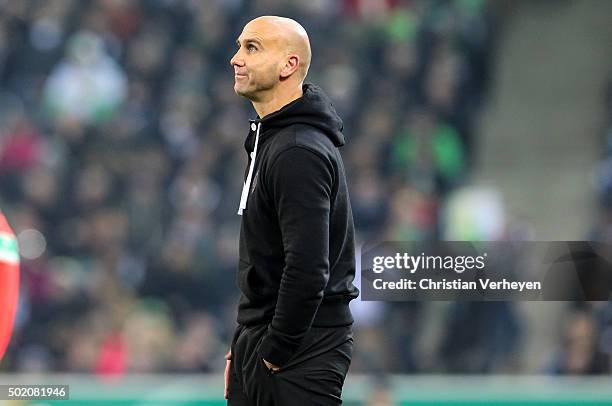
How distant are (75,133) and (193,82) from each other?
1.21ft

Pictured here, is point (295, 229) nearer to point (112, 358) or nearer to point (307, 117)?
point (307, 117)

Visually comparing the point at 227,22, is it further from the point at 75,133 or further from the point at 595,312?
the point at 595,312

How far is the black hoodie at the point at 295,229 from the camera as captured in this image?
1.71 meters

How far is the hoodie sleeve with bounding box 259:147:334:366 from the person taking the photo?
1706 millimetres

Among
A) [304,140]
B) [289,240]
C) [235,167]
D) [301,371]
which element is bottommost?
[301,371]

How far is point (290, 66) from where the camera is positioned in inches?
73.8

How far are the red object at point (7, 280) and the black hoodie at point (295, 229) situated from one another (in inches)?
45.6

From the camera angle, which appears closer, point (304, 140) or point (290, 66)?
point (304, 140)

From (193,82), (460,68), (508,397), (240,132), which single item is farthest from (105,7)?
(508,397)

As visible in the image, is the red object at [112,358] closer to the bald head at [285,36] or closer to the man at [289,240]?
the man at [289,240]

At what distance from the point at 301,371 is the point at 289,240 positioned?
0.25 metres

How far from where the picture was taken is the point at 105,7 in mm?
3113

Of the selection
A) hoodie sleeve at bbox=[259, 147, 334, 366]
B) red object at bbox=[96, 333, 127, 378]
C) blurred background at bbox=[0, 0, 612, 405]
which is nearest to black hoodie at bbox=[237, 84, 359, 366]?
hoodie sleeve at bbox=[259, 147, 334, 366]

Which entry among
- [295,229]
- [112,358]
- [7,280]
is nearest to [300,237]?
[295,229]
